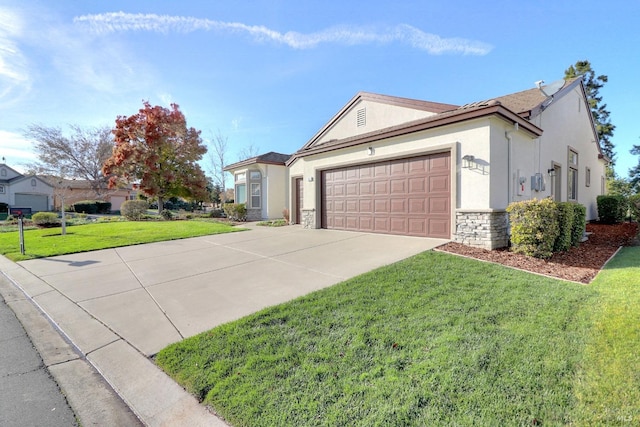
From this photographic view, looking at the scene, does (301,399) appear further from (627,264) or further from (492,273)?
(627,264)

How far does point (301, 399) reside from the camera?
2.15m

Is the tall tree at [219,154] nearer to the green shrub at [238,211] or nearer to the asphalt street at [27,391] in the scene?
the green shrub at [238,211]

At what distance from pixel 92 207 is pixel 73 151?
6.69 m

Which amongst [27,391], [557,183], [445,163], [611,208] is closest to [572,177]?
[557,183]

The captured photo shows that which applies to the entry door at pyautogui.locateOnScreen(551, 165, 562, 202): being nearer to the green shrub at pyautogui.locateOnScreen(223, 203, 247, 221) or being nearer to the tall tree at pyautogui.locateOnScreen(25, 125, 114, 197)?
the green shrub at pyautogui.locateOnScreen(223, 203, 247, 221)

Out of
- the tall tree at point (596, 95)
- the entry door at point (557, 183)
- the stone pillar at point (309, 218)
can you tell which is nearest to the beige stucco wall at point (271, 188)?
the stone pillar at point (309, 218)

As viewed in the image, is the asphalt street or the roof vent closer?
the asphalt street

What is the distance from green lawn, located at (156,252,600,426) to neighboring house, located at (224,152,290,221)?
13432mm

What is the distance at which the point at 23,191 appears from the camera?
34062 millimetres

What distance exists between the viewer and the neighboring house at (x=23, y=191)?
33156mm

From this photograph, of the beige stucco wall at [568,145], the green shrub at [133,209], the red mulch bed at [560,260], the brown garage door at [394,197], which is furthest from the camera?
the green shrub at [133,209]

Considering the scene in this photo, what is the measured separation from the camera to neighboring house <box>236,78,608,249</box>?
720 cm

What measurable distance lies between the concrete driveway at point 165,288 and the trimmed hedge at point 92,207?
32008 mm

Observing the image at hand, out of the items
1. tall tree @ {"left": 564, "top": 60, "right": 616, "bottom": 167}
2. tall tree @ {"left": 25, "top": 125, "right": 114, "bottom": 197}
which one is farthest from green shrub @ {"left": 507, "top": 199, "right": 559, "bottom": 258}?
tall tree @ {"left": 25, "top": 125, "right": 114, "bottom": 197}
